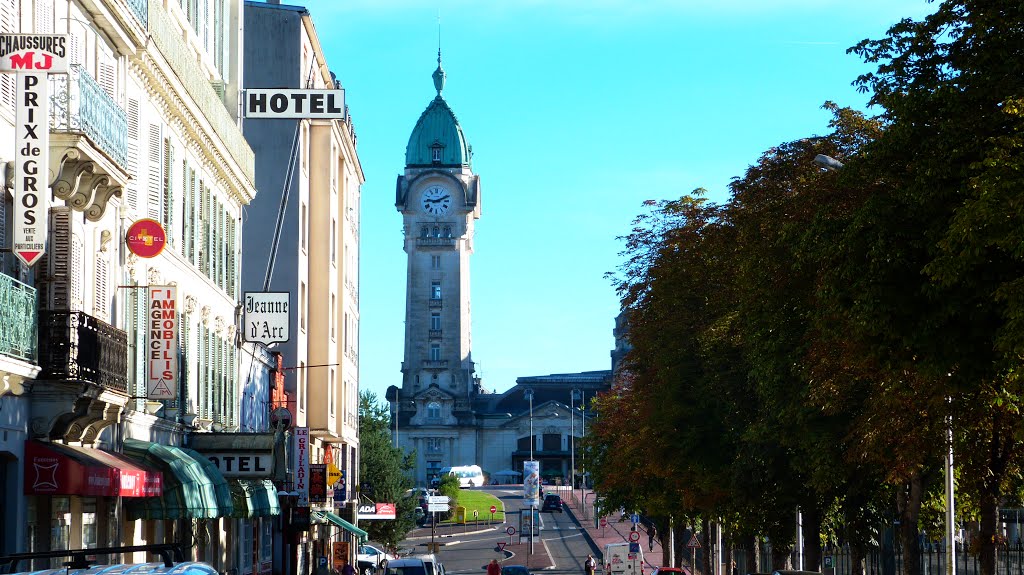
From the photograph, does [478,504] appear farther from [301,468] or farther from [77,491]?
[77,491]

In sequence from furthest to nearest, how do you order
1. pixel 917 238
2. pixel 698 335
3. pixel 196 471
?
pixel 698 335 → pixel 196 471 → pixel 917 238

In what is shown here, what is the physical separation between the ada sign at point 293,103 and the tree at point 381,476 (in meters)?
47.8

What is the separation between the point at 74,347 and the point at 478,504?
122763 millimetres

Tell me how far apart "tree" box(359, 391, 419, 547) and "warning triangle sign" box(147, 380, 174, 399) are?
54614 millimetres

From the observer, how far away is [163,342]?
29.1m

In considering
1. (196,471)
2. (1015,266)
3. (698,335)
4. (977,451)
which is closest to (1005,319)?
(1015,266)

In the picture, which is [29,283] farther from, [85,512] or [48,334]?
[85,512]

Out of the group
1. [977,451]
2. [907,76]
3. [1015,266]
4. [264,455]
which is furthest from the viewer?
[264,455]

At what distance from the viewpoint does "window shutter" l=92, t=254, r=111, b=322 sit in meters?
26.1

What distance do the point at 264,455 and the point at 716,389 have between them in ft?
38.8

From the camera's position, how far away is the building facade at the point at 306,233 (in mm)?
57594

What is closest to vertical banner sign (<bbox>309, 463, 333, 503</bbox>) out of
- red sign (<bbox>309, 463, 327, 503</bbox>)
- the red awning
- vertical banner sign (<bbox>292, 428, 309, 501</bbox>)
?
red sign (<bbox>309, 463, 327, 503</bbox>)

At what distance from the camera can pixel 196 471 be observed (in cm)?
3200

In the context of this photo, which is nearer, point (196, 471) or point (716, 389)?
point (196, 471)
